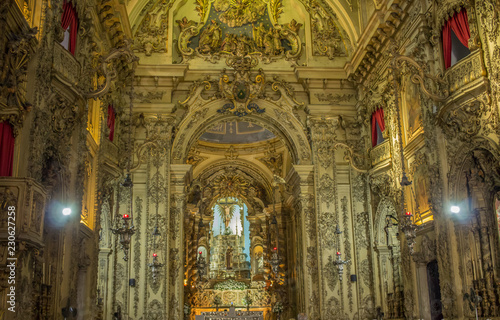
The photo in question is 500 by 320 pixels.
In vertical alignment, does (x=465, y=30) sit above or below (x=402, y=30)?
below

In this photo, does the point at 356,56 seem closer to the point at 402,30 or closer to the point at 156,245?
the point at 402,30

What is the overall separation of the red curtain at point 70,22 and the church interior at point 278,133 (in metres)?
0.08

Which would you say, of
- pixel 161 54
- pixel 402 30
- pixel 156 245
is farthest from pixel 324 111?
pixel 156 245

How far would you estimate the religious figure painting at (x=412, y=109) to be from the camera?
14.9 m

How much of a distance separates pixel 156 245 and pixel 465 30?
39.2ft

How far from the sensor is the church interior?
35.7 ft

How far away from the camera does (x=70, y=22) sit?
43.3ft

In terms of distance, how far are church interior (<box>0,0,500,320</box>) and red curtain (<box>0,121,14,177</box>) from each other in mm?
30

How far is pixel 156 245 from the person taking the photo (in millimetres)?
18375

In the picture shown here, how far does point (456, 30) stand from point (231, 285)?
2084 cm

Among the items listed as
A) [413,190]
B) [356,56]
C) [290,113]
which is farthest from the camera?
[290,113]

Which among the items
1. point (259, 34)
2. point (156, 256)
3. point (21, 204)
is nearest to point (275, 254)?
point (156, 256)

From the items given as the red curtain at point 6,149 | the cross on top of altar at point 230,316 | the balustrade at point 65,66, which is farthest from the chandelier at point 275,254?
the red curtain at point 6,149

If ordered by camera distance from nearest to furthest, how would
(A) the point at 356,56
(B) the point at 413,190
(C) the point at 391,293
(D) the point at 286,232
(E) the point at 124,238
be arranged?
(E) the point at 124,238 < (B) the point at 413,190 < (C) the point at 391,293 < (A) the point at 356,56 < (D) the point at 286,232
